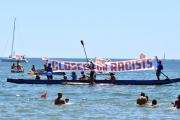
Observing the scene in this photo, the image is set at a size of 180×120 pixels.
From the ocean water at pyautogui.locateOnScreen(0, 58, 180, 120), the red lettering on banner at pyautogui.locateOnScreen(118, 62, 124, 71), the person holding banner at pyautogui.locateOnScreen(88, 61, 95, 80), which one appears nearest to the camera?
the ocean water at pyautogui.locateOnScreen(0, 58, 180, 120)

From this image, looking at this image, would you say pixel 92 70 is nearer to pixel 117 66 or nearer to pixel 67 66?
pixel 117 66

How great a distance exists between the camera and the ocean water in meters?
32.4

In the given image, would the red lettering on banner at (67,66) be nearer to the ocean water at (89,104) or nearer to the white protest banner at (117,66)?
the white protest banner at (117,66)

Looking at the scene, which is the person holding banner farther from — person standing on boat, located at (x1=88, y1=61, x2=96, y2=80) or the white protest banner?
the white protest banner

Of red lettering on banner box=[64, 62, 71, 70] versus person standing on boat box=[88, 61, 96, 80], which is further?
red lettering on banner box=[64, 62, 71, 70]

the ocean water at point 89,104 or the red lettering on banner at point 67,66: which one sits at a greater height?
the red lettering on banner at point 67,66

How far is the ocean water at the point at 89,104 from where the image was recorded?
106 feet

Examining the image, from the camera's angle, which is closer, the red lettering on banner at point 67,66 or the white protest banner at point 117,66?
the white protest banner at point 117,66

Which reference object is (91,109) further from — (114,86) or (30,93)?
(114,86)

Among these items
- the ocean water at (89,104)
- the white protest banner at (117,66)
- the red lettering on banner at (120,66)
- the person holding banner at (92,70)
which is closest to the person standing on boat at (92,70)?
the person holding banner at (92,70)

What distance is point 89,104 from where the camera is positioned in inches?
1517

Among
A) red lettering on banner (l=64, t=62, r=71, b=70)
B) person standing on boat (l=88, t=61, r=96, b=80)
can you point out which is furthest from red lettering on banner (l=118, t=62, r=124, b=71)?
red lettering on banner (l=64, t=62, r=71, b=70)

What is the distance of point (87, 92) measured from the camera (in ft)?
157

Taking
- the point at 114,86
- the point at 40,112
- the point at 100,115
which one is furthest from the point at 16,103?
the point at 114,86
